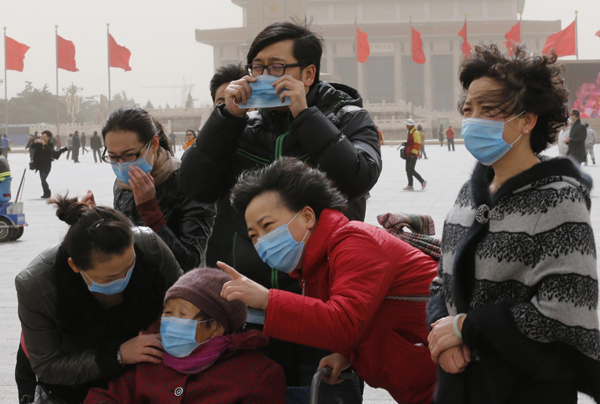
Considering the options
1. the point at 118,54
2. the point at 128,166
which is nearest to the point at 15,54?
the point at 118,54

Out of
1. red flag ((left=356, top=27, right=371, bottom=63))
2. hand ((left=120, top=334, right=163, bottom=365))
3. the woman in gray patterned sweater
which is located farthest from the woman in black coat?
red flag ((left=356, top=27, right=371, bottom=63))

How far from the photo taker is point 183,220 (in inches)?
108

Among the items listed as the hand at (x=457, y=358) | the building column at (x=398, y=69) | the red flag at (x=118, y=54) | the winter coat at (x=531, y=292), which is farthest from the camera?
the building column at (x=398, y=69)

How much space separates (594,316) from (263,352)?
1.08 metres

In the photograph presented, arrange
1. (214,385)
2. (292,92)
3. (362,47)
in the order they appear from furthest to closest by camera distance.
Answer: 1. (362,47)
2. (292,92)
3. (214,385)

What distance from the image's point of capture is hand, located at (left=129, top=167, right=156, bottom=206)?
8.48ft

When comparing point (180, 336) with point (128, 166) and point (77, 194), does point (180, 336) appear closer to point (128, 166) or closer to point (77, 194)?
point (128, 166)

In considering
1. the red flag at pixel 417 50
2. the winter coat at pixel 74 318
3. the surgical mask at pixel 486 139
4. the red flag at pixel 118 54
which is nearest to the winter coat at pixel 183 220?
the winter coat at pixel 74 318

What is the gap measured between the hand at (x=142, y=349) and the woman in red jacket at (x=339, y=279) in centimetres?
51

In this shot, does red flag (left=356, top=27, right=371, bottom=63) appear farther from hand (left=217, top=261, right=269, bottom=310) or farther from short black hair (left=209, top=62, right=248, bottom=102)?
hand (left=217, top=261, right=269, bottom=310)

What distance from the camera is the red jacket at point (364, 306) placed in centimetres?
169

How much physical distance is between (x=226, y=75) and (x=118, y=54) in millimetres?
31024

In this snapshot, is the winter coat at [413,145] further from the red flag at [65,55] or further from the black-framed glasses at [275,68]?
the red flag at [65,55]

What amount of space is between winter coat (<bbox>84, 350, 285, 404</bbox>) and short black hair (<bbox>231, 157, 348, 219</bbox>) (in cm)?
47
